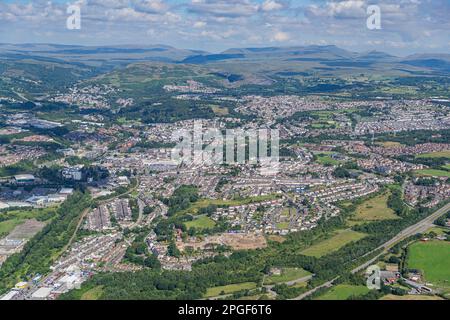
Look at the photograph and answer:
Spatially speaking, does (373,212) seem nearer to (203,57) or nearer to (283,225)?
(283,225)

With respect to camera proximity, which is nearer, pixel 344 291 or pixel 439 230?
pixel 344 291

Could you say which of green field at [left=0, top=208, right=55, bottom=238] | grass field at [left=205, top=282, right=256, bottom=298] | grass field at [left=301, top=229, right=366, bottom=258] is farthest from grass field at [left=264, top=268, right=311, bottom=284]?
green field at [left=0, top=208, right=55, bottom=238]

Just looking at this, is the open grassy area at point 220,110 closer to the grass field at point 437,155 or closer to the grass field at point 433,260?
the grass field at point 437,155

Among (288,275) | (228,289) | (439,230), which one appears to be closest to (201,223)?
(288,275)

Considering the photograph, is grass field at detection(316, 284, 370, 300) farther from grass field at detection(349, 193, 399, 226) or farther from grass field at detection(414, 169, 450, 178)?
grass field at detection(414, 169, 450, 178)

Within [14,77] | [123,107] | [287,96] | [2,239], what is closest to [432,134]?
[287,96]

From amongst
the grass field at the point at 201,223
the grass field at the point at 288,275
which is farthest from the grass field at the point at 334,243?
the grass field at the point at 201,223
